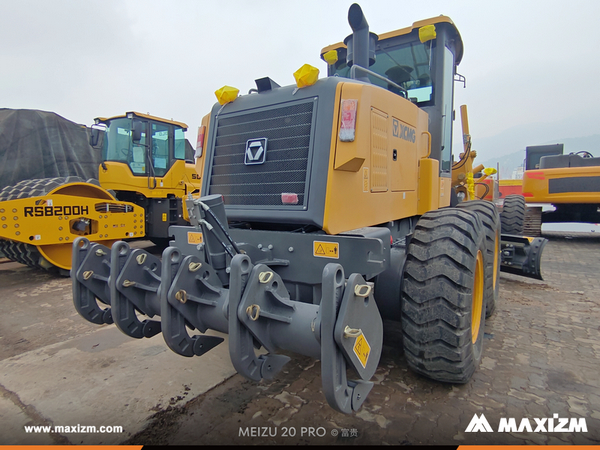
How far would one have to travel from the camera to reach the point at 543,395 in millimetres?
2543

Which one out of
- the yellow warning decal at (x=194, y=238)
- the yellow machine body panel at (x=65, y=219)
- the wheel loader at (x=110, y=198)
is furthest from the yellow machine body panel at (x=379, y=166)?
the yellow machine body panel at (x=65, y=219)

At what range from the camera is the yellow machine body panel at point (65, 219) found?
18.1ft

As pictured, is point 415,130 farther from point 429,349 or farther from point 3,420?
point 3,420

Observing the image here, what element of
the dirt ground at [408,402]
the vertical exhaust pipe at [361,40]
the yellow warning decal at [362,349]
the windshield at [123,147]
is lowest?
the dirt ground at [408,402]

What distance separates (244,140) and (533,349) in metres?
3.14

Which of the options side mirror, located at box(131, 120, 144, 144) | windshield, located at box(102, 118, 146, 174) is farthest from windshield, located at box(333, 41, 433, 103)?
windshield, located at box(102, 118, 146, 174)

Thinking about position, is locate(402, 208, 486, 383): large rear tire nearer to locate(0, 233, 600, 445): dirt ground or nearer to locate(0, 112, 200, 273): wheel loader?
locate(0, 233, 600, 445): dirt ground

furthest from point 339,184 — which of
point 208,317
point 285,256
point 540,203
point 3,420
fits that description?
point 540,203

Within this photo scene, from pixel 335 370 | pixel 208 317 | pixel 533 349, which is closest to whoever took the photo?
pixel 335 370

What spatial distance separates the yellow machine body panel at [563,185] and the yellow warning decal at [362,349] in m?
9.32

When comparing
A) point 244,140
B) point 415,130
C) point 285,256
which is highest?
point 415,130

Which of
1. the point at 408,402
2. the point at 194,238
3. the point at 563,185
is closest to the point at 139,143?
the point at 194,238

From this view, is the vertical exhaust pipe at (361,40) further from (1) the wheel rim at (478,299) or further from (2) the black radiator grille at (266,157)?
(1) the wheel rim at (478,299)

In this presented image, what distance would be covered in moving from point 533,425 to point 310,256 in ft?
5.60
